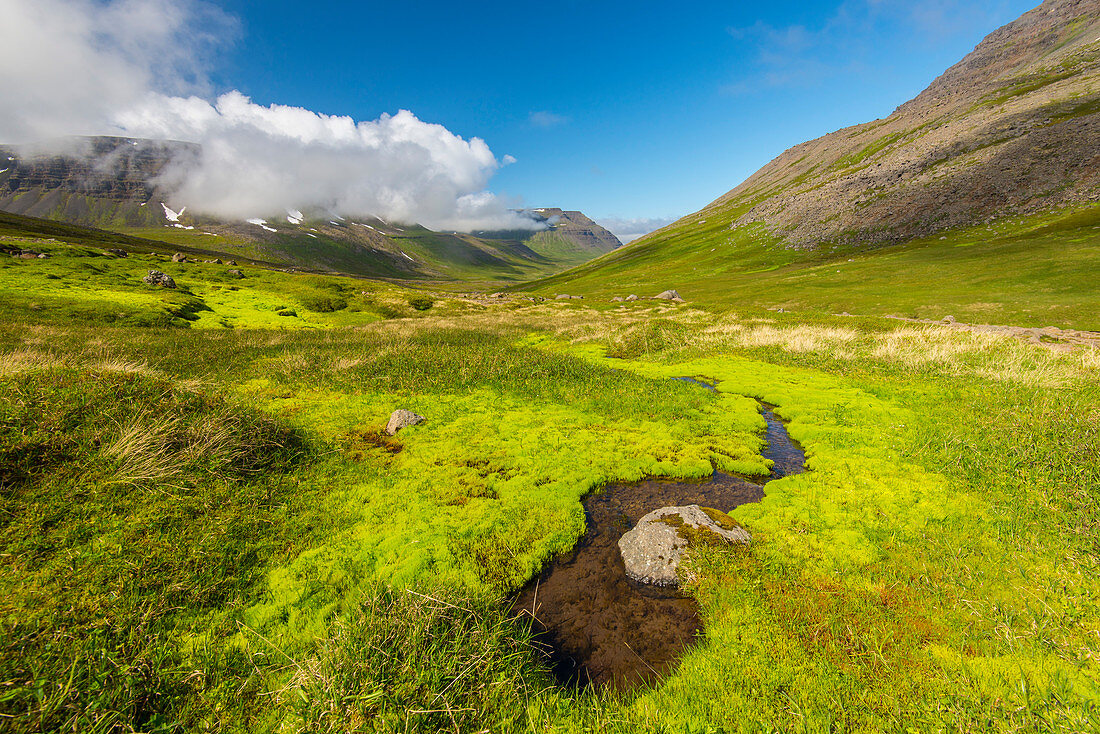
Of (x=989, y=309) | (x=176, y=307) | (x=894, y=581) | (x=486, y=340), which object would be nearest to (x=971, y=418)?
(x=894, y=581)

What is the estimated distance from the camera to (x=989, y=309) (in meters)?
37.3

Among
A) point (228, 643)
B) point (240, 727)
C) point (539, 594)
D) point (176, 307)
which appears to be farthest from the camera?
point (176, 307)

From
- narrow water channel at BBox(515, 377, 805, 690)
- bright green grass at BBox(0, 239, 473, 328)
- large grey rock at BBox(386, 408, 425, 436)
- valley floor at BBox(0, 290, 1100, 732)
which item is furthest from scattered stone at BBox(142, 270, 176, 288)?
narrow water channel at BBox(515, 377, 805, 690)

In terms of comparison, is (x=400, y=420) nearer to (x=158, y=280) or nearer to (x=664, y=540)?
(x=664, y=540)

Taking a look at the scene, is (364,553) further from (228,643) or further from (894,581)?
(894,581)

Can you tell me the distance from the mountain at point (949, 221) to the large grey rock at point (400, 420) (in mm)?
49812

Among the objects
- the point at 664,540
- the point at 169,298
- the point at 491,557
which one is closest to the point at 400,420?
the point at 491,557

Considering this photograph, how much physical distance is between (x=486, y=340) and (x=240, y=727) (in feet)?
90.4

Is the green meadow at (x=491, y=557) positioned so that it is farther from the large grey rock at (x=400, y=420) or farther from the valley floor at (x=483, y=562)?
the large grey rock at (x=400, y=420)

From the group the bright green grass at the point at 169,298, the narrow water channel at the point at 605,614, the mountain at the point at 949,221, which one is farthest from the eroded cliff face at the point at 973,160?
the narrow water channel at the point at 605,614

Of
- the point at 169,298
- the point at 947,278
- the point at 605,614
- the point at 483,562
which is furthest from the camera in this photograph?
the point at 947,278

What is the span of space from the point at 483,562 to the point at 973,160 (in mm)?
145982

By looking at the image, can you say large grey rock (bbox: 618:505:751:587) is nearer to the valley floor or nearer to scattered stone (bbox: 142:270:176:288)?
the valley floor

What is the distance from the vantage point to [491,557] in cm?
751
